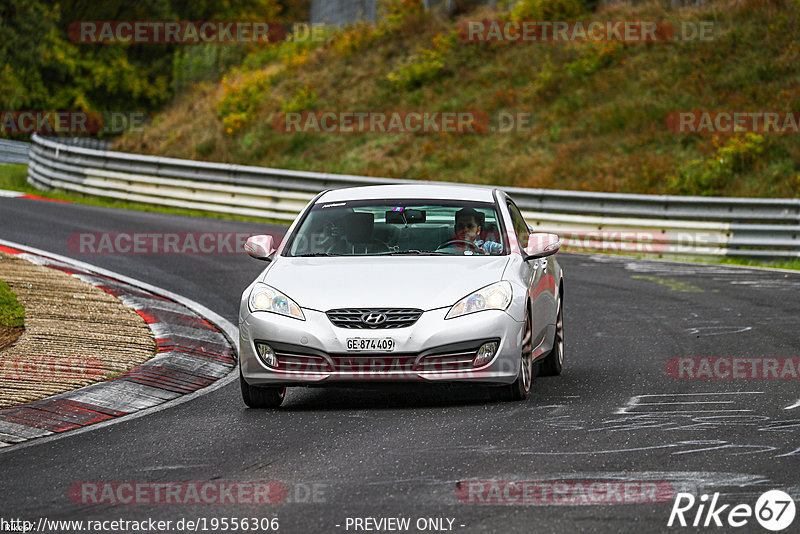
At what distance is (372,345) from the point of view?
26.5 ft

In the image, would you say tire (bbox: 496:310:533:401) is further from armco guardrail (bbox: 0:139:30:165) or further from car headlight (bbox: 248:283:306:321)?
armco guardrail (bbox: 0:139:30:165)

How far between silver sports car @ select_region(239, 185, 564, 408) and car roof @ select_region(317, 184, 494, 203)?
0.61ft

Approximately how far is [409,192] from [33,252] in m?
8.96

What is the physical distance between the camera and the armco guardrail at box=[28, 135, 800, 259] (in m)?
19.8

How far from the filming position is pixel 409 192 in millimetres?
9883

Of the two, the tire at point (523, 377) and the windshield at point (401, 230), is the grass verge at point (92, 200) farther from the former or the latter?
the tire at point (523, 377)

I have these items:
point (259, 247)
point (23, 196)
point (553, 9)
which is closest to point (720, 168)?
point (553, 9)

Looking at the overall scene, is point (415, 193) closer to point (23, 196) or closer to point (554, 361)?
point (554, 361)

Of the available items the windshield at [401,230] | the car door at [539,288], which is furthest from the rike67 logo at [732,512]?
the windshield at [401,230]

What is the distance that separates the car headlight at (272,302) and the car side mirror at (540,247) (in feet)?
6.35

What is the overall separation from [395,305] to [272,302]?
91 cm

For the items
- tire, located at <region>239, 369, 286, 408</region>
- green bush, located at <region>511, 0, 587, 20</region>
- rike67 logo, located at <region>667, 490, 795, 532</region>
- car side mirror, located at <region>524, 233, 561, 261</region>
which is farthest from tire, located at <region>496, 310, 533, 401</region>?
green bush, located at <region>511, 0, 587, 20</region>

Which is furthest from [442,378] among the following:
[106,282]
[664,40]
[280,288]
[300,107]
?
[300,107]

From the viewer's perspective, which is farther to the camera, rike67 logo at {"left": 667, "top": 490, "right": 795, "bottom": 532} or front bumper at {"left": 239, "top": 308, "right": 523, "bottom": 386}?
front bumper at {"left": 239, "top": 308, "right": 523, "bottom": 386}
